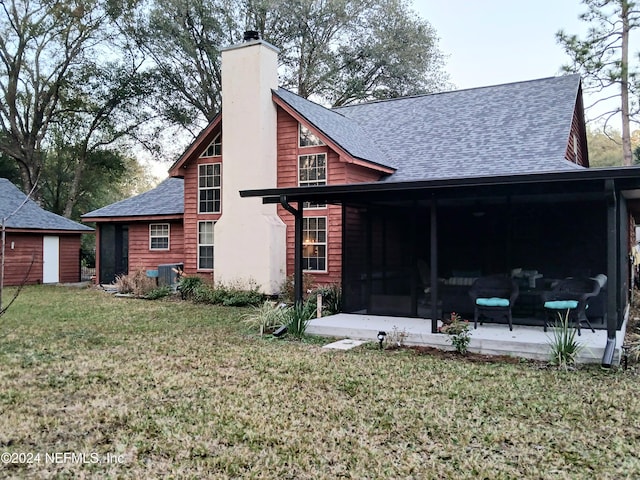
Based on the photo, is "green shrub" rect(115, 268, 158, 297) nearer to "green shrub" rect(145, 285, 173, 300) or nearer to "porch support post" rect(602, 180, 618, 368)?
"green shrub" rect(145, 285, 173, 300)

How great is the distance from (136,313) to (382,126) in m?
8.32

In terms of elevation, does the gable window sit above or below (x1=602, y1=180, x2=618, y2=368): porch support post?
above

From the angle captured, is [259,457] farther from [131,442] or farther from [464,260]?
[464,260]

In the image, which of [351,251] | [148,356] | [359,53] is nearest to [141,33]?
[359,53]

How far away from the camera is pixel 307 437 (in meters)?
3.97

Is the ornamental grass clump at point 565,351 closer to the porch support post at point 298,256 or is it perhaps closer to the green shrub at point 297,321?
the green shrub at point 297,321

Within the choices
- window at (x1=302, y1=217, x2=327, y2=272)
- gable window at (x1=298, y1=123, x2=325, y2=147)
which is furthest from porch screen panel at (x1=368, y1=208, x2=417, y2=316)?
gable window at (x1=298, y1=123, x2=325, y2=147)

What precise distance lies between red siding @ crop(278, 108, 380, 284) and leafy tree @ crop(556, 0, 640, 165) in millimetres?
9717

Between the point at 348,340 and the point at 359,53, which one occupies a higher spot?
the point at 359,53

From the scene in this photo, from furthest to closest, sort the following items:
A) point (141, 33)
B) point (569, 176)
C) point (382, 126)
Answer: point (141, 33), point (382, 126), point (569, 176)

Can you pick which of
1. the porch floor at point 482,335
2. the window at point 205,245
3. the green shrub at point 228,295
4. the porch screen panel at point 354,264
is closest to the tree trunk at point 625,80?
the porch floor at point 482,335

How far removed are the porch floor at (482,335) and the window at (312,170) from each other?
4.25m

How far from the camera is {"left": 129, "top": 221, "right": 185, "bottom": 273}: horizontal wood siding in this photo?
1631cm

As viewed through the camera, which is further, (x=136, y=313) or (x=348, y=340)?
(x=136, y=313)
